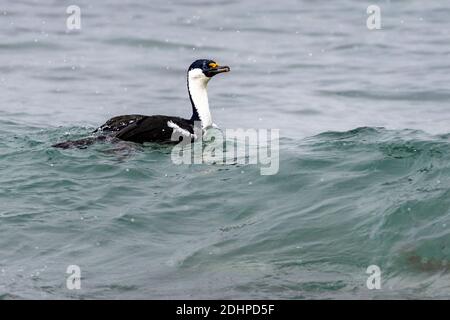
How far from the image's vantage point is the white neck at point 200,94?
13.9 meters

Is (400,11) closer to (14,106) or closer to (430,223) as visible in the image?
(14,106)

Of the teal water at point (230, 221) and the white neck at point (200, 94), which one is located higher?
the white neck at point (200, 94)

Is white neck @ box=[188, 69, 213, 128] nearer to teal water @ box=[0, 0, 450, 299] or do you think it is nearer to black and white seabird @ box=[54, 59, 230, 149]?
black and white seabird @ box=[54, 59, 230, 149]

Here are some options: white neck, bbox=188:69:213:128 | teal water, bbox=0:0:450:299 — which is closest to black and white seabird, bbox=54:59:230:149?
white neck, bbox=188:69:213:128

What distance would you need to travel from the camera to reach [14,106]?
15.7 meters

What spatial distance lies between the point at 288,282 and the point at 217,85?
1022 cm

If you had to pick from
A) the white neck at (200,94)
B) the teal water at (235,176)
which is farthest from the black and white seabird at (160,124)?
the teal water at (235,176)

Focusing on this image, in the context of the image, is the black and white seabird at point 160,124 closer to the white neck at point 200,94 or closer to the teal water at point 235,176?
the white neck at point 200,94

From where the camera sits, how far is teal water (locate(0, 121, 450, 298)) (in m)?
8.16

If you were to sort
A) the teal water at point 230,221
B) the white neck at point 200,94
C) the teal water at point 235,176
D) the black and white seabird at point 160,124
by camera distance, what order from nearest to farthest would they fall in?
the teal water at point 230,221 < the teal water at point 235,176 < the black and white seabird at point 160,124 < the white neck at point 200,94

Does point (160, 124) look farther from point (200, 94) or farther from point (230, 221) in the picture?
point (230, 221)

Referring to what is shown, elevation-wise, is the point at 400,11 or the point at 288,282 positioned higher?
the point at 400,11

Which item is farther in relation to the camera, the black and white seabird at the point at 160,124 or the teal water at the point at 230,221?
the black and white seabird at the point at 160,124
